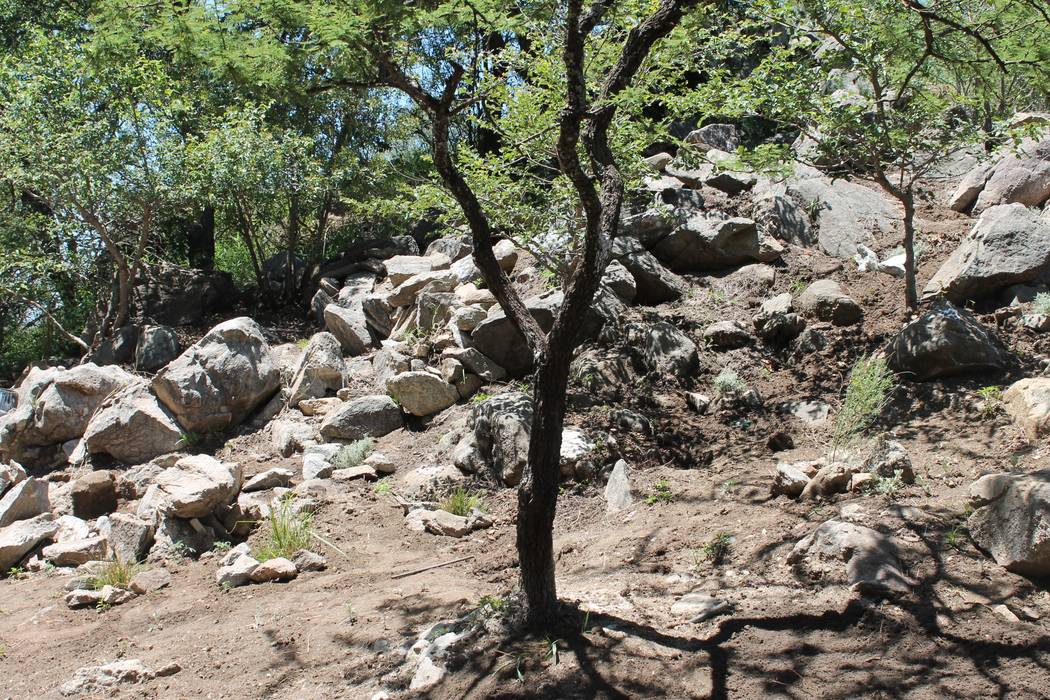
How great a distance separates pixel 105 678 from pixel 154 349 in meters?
6.83

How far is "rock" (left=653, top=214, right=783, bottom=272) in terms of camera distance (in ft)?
30.5

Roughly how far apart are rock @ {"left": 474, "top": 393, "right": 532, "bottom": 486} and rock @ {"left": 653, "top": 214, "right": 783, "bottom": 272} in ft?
10.5

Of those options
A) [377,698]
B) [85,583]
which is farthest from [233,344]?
[377,698]

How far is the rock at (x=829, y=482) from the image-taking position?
4.99m

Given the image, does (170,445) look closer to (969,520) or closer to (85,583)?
(85,583)

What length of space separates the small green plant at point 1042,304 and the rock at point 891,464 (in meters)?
2.48

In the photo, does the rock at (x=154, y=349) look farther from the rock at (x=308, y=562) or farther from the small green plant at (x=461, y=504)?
the rock at (x=308, y=562)

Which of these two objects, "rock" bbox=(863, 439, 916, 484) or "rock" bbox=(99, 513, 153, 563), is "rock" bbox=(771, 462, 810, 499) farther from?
"rock" bbox=(99, 513, 153, 563)

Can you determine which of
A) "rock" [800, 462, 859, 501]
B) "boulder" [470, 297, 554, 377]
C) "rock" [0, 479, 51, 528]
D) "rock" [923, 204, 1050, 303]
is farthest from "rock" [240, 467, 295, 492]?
"rock" [923, 204, 1050, 303]

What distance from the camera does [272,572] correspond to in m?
5.49

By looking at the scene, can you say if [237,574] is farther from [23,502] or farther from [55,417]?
[55,417]

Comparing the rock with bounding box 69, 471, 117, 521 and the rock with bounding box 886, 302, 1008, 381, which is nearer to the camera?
the rock with bounding box 886, 302, 1008, 381

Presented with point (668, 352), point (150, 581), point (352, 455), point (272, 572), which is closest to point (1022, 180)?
point (668, 352)

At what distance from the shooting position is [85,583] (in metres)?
5.72
